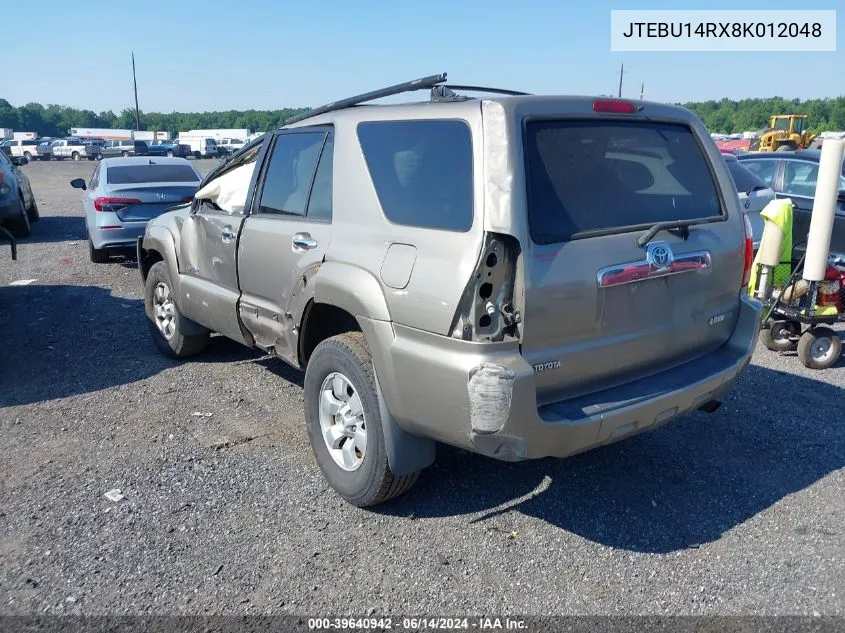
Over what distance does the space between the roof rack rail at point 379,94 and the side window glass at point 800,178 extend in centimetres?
726

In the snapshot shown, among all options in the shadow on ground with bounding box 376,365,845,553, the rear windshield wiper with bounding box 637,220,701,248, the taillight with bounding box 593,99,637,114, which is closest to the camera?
the rear windshield wiper with bounding box 637,220,701,248

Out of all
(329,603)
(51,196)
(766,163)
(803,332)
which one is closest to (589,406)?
(329,603)

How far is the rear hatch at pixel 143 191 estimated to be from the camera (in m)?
9.91

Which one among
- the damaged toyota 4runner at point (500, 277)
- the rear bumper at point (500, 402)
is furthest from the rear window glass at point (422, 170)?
the rear bumper at point (500, 402)

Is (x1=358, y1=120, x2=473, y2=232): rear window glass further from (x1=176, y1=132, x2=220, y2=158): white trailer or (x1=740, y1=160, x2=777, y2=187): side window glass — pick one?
(x1=176, y1=132, x2=220, y2=158): white trailer

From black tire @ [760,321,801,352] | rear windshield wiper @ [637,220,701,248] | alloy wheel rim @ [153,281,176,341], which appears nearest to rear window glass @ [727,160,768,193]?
black tire @ [760,321,801,352]

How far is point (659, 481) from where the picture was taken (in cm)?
403

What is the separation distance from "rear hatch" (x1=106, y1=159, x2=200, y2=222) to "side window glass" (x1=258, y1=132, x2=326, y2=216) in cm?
573

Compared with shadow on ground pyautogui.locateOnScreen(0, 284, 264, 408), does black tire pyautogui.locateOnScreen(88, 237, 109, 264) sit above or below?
above

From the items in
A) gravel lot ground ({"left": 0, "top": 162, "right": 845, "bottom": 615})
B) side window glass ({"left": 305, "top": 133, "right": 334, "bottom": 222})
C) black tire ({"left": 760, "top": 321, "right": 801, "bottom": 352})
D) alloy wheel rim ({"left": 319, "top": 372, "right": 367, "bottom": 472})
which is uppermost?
side window glass ({"left": 305, "top": 133, "right": 334, "bottom": 222})

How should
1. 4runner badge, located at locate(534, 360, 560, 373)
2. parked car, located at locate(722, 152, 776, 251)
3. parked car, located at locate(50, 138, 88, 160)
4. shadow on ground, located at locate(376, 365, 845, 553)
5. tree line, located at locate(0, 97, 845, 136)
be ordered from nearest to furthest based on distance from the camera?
4runner badge, located at locate(534, 360, 560, 373), shadow on ground, located at locate(376, 365, 845, 553), parked car, located at locate(722, 152, 776, 251), parked car, located at locate(50, 138, 88, 160), tree line, located at locate(0, 97, 845, 136)

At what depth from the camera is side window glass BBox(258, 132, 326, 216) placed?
4.19 m

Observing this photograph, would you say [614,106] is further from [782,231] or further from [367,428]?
[782,231]

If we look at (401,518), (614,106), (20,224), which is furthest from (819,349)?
(20,224)
